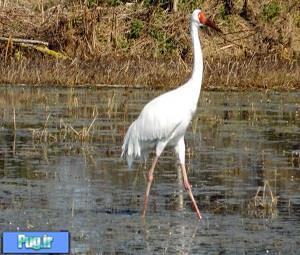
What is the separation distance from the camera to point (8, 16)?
2852 cm

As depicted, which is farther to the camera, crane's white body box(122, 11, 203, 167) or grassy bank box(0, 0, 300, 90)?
grassy bank box(0, 0, 300, 90)

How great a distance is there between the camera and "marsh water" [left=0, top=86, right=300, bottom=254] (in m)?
9.26

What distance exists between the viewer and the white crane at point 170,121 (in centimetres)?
1061

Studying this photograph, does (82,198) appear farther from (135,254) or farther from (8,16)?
(8,16)

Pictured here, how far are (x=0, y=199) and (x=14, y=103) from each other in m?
8.91

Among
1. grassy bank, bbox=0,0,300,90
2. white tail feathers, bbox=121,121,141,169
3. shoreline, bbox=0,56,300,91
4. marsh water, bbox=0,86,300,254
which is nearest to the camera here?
marsh water, bbox=0,86,300,254

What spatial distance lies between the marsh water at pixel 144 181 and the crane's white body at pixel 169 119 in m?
0.56

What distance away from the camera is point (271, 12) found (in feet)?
103

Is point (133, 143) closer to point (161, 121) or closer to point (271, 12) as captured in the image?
point (161, 121)

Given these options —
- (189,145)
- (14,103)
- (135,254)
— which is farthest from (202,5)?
(135,254)

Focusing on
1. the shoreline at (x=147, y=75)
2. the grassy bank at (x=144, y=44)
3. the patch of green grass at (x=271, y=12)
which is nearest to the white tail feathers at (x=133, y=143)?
the shoreline at (x=147, y=75)

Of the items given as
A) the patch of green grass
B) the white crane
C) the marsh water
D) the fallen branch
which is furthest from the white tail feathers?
the patch of green grass

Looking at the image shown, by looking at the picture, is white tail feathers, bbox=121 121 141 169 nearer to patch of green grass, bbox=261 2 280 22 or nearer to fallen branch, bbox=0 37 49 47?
fallen branch, bbox=0 37 49 47

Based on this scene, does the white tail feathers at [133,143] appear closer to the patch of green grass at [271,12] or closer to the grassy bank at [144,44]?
the grassy bank at [144,44]
